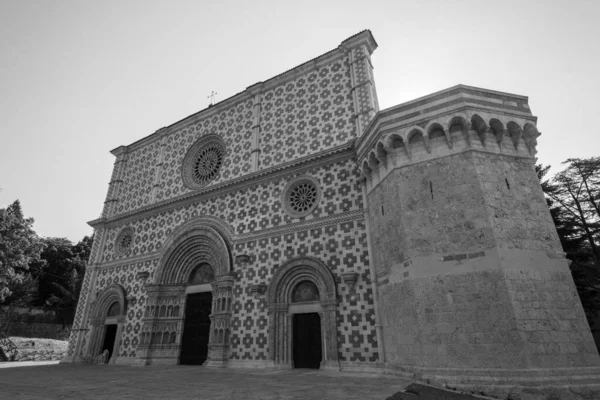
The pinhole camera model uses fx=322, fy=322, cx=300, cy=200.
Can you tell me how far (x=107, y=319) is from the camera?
16.8 metres

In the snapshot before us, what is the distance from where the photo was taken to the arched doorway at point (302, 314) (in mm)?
10578

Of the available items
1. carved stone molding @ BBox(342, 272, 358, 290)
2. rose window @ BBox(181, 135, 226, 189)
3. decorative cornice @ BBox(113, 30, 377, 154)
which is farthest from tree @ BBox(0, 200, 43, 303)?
carved stone molding @ BBox(342, 272, 358, 290)

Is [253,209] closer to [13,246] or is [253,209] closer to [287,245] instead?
[287,245]

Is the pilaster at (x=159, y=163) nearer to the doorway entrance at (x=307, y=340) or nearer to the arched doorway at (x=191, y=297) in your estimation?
the arched doorway at (x=191, y=297)

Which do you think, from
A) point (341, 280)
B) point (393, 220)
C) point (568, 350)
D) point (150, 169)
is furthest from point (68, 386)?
point (150, 169)

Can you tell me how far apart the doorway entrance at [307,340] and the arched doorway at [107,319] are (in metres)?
9.71

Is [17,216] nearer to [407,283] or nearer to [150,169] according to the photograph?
[150,169]

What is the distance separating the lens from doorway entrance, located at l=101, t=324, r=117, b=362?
1642 centimetres

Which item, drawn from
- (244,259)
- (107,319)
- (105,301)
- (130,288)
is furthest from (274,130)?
(107,319)

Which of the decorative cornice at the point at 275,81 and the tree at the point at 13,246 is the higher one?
the decorative cornice at the point at 275,81

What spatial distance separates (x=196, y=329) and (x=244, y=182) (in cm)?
672

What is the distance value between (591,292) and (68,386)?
729 inches

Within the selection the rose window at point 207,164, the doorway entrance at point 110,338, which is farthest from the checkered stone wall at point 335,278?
the doorway entrance at point 110,338

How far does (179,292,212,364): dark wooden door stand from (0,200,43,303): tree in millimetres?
14854
